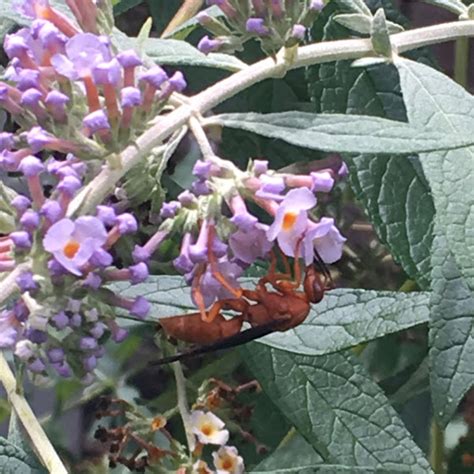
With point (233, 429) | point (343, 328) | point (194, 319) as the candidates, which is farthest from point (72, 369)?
point (233, 429)

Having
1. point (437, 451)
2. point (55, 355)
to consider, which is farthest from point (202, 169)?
point (437, 451)

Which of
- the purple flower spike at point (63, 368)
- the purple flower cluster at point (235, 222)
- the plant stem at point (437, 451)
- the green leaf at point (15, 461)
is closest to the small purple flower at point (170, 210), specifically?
the purple flower cluster at point (235, 222)

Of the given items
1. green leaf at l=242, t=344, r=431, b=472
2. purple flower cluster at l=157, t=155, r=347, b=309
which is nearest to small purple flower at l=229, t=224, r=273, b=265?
purple flower cluster at l=157, t=155, r=347, b=309

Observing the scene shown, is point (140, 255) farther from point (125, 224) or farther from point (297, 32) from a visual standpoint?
point (297, 32)

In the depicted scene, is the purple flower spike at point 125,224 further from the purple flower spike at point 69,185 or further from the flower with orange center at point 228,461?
the flower with orange center at point 228,461

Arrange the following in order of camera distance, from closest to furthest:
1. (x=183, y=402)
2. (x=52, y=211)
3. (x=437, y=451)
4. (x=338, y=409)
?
(x=52, y=211), (x=338, y=409), (x=183, y=402), (x=437, y=451)

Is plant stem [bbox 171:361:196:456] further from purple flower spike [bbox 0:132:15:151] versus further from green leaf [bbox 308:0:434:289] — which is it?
purple flower spike [bbox 0:132:15:151]

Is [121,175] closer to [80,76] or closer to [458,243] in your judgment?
[80,76]
